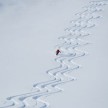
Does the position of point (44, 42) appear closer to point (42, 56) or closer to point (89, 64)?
point (42, 56)

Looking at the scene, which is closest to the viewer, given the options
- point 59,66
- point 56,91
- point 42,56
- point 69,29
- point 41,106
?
point 41,106

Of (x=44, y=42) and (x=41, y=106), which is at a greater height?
(x=44, y=42)

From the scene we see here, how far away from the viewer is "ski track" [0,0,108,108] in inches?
137

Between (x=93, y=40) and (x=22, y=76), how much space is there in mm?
1681

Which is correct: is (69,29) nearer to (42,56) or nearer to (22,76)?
(42,56)

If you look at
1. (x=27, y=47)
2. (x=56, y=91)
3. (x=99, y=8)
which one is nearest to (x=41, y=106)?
(x=56, y=91)

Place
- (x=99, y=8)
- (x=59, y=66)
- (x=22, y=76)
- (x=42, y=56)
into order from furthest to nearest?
1. (x=99, y=8)
2. (x=42, y=56)
3. (x=59, y=66)
4. (x=22, y=76)

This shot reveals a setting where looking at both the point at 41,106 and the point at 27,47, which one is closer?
the point at 41,106

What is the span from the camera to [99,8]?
7148 millimetres

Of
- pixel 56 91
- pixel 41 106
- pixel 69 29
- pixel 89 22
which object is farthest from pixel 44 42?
pixel 41 106

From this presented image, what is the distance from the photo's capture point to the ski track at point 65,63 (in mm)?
3480

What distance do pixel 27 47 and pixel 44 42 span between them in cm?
37

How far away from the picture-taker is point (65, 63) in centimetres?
455

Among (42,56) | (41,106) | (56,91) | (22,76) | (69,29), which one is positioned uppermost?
(69,29)
